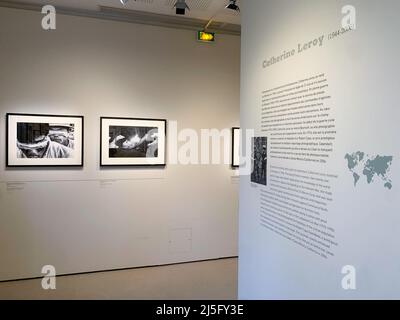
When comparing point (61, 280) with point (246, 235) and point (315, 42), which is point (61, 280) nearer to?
point (246, 235)

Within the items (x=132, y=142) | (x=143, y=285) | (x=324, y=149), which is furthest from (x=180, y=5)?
(x=143, y=285)

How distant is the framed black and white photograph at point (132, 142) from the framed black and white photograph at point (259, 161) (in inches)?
81.5

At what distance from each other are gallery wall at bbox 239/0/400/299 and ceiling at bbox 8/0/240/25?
131 centimetres

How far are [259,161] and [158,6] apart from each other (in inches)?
95.5

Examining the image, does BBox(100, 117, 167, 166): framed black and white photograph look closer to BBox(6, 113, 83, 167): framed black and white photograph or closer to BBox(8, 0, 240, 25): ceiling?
BBox(6, 113, 83, 167): framed black and white photograph

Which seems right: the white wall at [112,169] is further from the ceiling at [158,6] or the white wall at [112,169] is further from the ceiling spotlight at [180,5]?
the ceiling spotlight at [180,5]

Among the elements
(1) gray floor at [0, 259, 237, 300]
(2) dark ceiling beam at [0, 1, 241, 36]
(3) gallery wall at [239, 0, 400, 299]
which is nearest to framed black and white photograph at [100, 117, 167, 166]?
(2) dark ceiling beam at [0, 1, 241, 36]

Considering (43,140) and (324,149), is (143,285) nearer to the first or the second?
(43,140)

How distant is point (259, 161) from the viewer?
2.49 metres

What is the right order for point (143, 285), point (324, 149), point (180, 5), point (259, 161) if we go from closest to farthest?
point (324, 149), point (259, 161), point (180, 5), point (143, 285)

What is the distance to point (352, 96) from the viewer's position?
1.59 metres

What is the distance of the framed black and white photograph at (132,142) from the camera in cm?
420

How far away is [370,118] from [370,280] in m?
0.72

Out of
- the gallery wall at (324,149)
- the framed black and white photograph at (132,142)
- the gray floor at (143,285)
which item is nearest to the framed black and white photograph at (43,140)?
the framed black and white photograph at (132,142)
